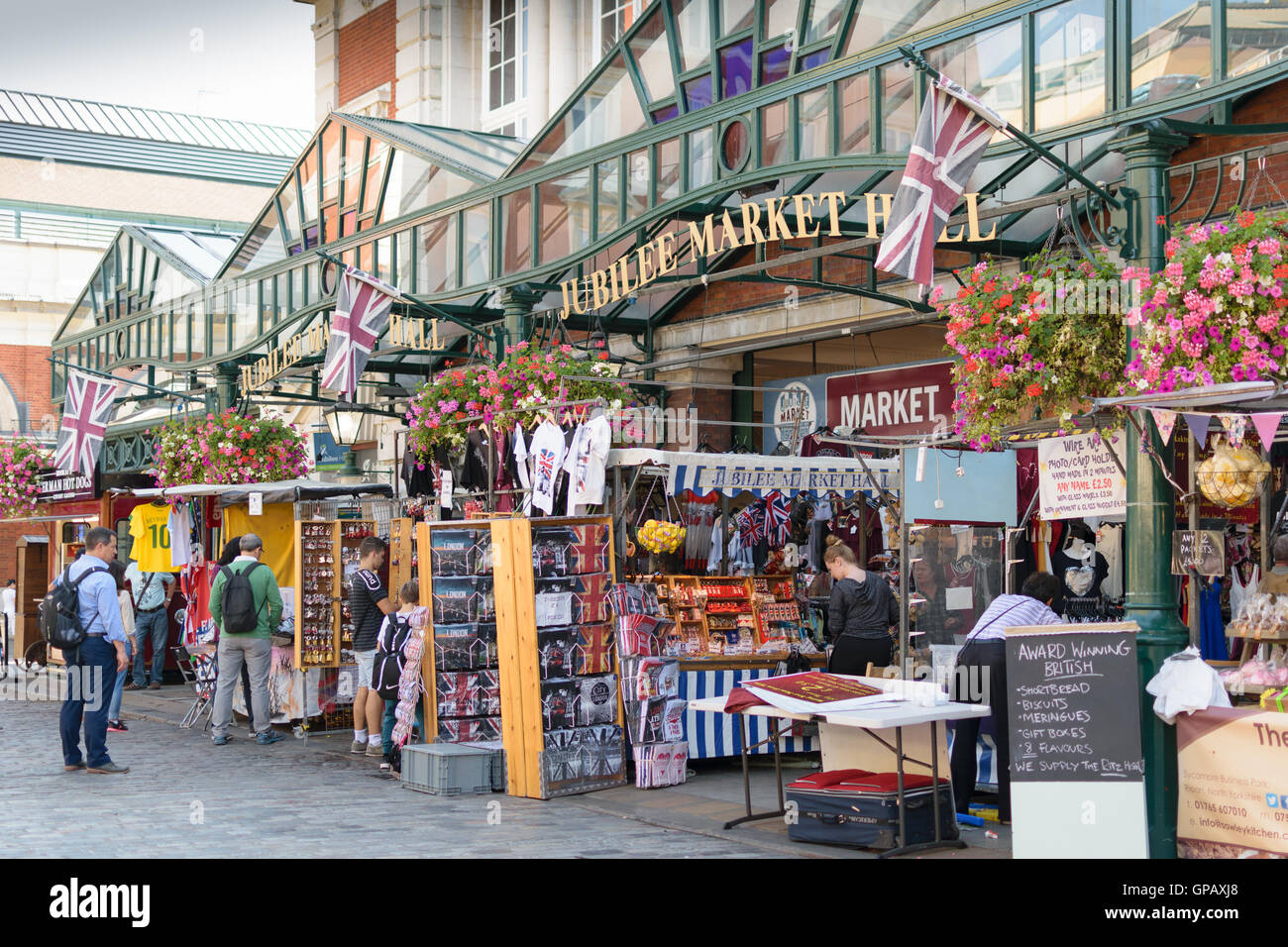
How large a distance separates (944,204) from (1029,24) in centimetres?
172

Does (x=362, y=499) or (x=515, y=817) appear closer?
(x=515, y=817)

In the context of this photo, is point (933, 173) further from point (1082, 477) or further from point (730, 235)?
point (730, 235)

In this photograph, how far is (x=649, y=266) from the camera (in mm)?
11648

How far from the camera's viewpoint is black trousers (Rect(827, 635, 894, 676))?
11195 mm

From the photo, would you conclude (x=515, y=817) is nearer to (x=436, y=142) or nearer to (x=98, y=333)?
(x=436, y=142)

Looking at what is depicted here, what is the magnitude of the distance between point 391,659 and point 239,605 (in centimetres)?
225

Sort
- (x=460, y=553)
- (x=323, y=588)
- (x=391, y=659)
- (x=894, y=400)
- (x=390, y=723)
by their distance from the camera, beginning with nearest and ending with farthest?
1. (x=460, y=553)
2. (x=391, y=659)
3. (x=390, y=723)
4. (x=894, y=400)
5. (x=323, y=588)

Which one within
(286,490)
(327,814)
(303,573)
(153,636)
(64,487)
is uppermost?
(64,487)

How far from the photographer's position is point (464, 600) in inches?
460

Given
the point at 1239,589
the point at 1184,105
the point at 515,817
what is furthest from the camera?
the point at 1239,589

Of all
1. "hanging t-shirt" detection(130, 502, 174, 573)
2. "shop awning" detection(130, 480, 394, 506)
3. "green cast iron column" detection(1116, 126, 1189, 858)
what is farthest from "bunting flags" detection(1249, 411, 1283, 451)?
"hanging t-shirt" detection(130, 502, 174, 573)

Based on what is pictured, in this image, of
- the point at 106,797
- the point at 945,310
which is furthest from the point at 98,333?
the point at 945,310

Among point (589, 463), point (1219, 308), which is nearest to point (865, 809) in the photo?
point (1219, 308)

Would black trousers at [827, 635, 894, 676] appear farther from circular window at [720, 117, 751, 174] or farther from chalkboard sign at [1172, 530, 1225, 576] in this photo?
circular window at [720, 117, 751, 174]
